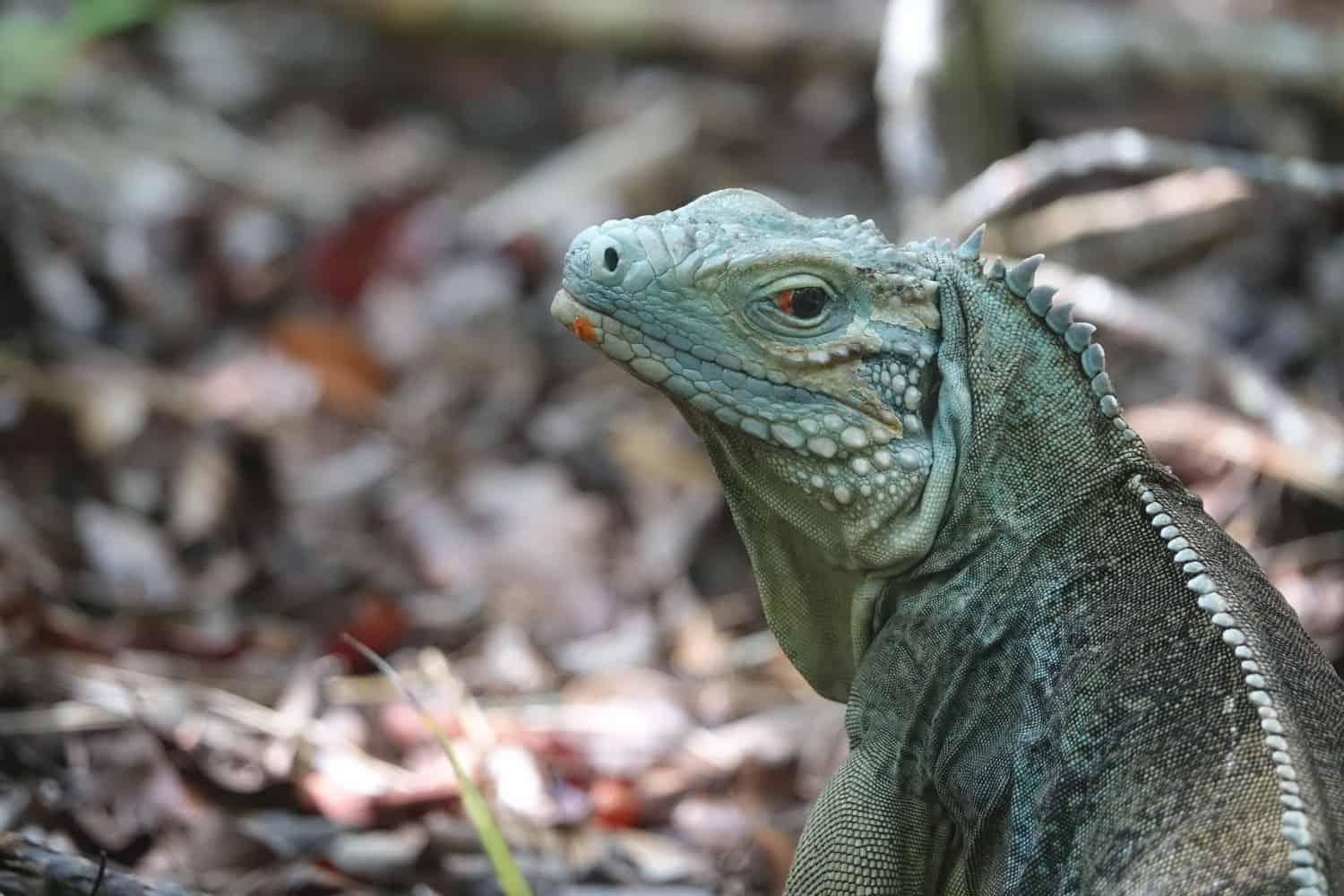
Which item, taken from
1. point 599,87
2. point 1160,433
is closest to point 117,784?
point 1160,433

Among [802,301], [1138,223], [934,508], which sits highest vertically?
[1138,223]

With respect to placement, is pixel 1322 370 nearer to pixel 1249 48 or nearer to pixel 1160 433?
pixel 1160 433

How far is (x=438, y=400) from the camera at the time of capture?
9.02 metres

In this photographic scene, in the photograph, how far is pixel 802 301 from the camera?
378cm

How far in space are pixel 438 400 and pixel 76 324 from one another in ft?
7.12

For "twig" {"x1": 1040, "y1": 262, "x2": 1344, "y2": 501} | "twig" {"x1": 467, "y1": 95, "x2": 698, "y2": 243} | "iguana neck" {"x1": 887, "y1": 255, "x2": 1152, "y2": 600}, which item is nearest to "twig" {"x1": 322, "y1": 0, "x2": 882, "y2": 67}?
"twig" {"x1": 467, "y1": 95, "x2": 698, "y2": 243}

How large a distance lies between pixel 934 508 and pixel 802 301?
2.02 feet

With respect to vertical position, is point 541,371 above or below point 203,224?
below

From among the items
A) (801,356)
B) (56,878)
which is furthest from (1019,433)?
(56,878)

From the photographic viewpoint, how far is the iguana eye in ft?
12.4

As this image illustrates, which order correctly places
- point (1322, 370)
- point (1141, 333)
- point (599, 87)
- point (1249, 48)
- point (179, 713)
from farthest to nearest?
point (599, 87)
point (1249, 48)
point (1322, 370)
point (1141, 333)
point (179, 713)

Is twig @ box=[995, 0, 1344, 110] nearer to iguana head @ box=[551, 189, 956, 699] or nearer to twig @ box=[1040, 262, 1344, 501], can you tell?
twig @ box=[1040, 262, 1344, 501]

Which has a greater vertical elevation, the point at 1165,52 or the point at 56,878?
the point at 1165,52

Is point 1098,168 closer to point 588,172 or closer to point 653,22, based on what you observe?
point 588,172
